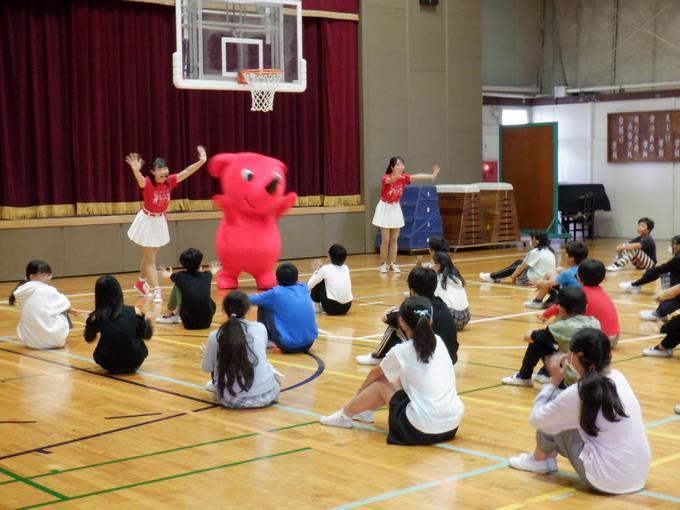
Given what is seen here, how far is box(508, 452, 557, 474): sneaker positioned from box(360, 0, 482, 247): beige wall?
1248cm

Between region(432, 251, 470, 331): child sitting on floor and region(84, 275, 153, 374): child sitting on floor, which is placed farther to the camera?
region(432, 251, 470, 331): child sitting on floor

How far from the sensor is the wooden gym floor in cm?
472

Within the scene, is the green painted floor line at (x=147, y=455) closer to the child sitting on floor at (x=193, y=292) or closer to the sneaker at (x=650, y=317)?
the child sitting on floor at (x=193, y=292)

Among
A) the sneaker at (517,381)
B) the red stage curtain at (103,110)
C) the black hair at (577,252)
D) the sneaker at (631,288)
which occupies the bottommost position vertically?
the sneaker at (517,381)

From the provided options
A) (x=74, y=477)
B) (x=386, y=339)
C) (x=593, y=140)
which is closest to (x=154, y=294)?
(x=386, y=339)

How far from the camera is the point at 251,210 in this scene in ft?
37.1

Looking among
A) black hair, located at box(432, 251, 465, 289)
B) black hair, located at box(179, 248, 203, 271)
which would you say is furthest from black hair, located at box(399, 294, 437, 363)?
black hair, located at box(179, 248, 203, 271)

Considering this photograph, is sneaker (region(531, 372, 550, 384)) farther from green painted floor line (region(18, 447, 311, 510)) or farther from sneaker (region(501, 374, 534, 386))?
green painted floor line (region(18, 447, 311, 510))

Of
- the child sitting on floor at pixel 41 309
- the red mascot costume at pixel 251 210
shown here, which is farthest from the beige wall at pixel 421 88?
the child sitting on floor at pixel 41 309

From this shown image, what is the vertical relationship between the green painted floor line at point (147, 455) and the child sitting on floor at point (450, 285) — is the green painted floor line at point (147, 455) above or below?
below

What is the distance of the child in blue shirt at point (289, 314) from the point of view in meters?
8.14

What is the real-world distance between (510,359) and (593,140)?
46.7 ft

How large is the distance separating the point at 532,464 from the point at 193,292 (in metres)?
4.99

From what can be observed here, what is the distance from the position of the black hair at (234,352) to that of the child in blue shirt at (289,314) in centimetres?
167
